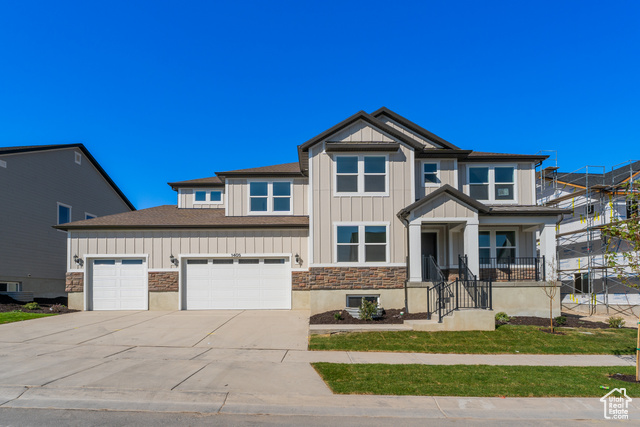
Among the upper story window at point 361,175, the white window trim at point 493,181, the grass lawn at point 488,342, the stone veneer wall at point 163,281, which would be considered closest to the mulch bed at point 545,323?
the grass lawn at point 488,342

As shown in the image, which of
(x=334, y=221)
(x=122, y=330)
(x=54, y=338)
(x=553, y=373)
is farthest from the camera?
(x=334, y=221)

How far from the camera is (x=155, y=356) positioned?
10.1 m

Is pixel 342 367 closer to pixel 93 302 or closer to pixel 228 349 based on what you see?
pixel 228 349

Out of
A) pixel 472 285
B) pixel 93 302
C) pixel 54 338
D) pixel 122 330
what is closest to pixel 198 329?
pixel 122 330

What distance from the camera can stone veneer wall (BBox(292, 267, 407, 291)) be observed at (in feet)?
54.7

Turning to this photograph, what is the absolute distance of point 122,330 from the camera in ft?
44.4

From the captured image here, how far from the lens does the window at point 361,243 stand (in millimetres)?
16969

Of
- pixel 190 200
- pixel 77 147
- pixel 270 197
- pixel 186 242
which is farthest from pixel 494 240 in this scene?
pixel 77 147

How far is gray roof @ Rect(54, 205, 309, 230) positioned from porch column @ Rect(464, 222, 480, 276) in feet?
20.2

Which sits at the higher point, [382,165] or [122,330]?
[382,165]

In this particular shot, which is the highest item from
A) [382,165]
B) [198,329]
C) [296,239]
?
[382,165]

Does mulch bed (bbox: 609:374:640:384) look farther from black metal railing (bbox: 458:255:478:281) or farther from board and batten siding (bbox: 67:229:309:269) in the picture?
board and batten siding (bbox: 67:229:309:269)

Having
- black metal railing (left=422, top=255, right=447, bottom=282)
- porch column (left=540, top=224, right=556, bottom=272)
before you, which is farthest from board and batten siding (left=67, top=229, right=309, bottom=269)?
porch column (left=540, top=224, right=556, bottom=272)

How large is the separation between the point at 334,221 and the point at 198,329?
20.3 ft
